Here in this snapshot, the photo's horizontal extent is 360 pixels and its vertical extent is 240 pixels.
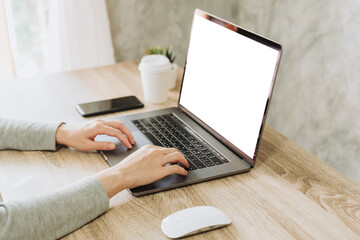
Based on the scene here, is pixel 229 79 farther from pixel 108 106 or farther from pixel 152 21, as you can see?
pixel 152 21

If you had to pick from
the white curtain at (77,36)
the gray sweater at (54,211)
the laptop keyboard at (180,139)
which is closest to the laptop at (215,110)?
the laptop keyboard at (180,139)

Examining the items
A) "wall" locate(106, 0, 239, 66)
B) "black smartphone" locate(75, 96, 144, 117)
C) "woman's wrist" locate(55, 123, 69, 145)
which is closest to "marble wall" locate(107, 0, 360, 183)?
"wall" locate(106, 0, 239, 66)

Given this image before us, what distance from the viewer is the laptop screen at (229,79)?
3.19 ft

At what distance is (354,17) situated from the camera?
5.16 feet

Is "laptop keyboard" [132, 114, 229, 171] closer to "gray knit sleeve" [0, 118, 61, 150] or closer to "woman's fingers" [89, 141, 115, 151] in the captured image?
"woman's fingers" [89, 141, 115, 151]

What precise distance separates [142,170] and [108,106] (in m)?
0.48

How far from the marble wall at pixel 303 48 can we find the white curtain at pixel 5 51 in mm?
501

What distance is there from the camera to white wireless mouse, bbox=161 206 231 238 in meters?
0.78

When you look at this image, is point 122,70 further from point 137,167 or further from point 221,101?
point 137,167

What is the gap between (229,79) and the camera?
1094 mm

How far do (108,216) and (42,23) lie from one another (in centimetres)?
146

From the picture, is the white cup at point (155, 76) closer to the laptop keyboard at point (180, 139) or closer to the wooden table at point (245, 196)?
the laptop keyboard at point (180, 139)

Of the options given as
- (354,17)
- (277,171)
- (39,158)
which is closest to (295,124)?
(354,17)

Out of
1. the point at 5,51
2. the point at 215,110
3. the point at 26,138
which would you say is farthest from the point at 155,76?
the point at 5,51
